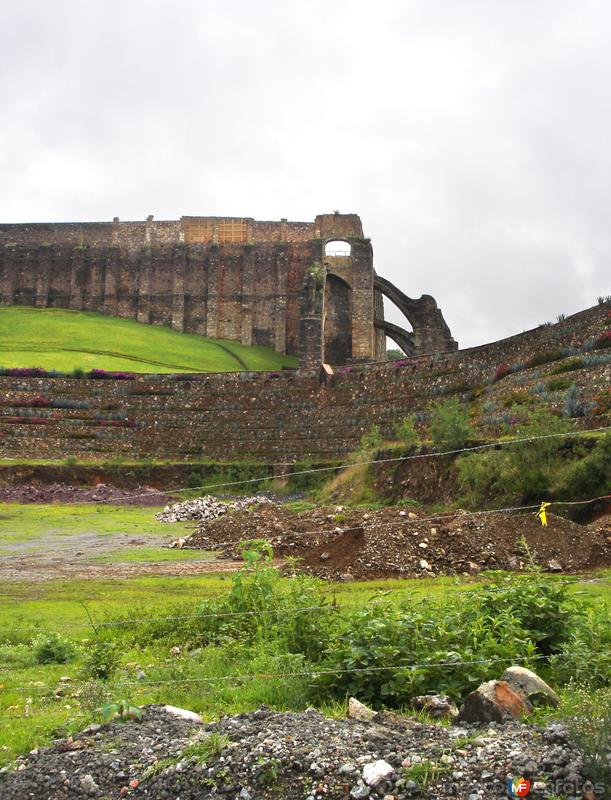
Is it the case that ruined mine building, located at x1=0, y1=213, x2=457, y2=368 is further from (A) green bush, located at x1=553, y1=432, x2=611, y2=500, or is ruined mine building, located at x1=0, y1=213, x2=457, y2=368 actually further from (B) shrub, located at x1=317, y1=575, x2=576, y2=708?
(B) shrub, located at x1=317, y1=575, x2=576, y2=708

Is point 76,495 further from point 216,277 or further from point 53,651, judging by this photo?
point 216,277

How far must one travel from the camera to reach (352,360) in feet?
208

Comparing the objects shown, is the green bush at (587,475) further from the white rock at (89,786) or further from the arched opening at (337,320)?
the arched opening at (337,320)

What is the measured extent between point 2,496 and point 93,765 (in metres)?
30.2

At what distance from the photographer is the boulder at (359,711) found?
7.58 meters

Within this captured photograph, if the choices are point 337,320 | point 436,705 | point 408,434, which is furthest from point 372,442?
point 337,320

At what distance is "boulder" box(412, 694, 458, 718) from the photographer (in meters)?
7.79

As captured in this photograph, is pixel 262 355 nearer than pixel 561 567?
No

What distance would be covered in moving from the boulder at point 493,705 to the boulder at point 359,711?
672 millimetres

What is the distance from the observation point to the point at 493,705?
23.9 feet

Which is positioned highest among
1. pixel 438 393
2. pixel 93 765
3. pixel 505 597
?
pixel 438 393

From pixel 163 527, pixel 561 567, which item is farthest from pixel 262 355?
pixel 561 567

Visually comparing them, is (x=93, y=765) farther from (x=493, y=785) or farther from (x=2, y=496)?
(x=2, y=496)

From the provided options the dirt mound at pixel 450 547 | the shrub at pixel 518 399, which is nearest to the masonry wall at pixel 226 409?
the shrub at pixel 518 399
